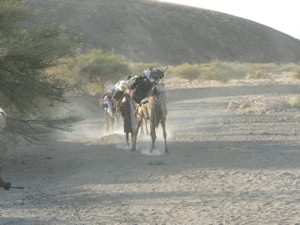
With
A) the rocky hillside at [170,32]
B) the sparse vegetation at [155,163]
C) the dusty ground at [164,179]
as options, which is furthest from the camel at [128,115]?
the rocky hillside at [170,32]

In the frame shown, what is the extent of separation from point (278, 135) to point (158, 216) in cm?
1051

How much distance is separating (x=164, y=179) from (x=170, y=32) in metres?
89.7

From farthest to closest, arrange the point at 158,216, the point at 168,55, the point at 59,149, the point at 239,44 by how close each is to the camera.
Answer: the point at 239,44, the point at 168,55, the point at 59,149, the point at 158,216

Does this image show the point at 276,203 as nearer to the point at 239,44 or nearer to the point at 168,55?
the point at 168,55

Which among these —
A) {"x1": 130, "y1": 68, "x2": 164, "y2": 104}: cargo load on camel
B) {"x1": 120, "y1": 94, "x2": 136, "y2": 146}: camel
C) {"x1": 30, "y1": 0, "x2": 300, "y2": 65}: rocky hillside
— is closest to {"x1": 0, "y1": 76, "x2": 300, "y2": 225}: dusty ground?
{"x1": 120, "y1": 94, "x2": 136, "y2": 146}: camel

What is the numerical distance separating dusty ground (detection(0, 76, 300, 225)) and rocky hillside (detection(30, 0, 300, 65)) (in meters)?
65.7

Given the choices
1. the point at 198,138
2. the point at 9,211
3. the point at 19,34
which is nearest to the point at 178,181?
the point at 9,211

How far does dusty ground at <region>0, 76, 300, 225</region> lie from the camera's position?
27.9 feet

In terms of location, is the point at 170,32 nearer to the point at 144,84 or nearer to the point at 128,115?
the point at 128,115

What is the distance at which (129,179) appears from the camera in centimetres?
1155

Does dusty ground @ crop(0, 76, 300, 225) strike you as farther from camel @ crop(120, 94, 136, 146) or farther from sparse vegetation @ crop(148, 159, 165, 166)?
camel @ crop(120, 94, 136, 146)

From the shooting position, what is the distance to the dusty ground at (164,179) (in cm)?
850

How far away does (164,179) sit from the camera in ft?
37.0

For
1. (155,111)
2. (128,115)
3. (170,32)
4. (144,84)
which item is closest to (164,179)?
(155,111)
